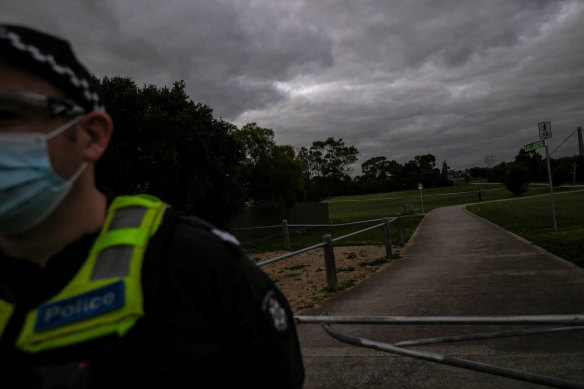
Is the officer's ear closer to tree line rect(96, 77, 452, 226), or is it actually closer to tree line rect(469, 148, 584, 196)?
tree line rect(96, 77, 452, 226)

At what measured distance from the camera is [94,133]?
4.08 ft

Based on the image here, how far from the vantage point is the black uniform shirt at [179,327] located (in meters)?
1.01

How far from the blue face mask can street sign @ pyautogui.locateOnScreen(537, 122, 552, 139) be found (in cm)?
1380

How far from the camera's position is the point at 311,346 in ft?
13.3

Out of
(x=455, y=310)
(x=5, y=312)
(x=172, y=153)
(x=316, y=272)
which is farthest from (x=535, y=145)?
(x=5, y=312)

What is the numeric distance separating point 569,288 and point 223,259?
6142 mm

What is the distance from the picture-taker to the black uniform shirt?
1.01 meters

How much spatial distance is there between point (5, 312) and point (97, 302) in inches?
11.1

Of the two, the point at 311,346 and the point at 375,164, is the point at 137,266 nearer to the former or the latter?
the point at 311,346

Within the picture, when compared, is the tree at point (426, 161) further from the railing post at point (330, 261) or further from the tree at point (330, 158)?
the railing post at point (330, 261)

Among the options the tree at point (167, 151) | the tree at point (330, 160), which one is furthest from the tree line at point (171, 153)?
the tree at point (330, 160)

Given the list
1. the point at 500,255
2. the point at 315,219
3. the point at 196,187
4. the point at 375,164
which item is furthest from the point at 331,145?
the point at 375,164

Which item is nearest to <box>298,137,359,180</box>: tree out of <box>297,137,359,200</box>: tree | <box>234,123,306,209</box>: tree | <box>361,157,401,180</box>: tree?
<box>297,137,359,200</box>: tree

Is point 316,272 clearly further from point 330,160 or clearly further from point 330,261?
point 330,160
